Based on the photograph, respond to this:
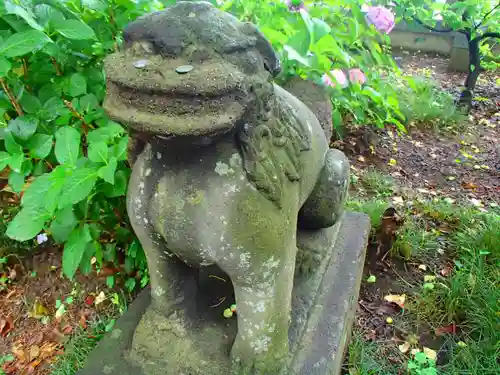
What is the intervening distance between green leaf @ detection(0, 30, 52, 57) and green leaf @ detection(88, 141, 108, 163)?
1.00 feet

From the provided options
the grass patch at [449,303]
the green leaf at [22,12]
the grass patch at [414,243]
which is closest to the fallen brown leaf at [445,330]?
the grass patch at [449,303]

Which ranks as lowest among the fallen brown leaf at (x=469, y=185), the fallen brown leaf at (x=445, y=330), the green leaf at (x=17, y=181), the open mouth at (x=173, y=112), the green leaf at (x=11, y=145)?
the fallen brown leaf at (x=469, y=185)

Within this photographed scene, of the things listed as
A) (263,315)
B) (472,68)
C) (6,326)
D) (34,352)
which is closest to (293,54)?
(263,315)

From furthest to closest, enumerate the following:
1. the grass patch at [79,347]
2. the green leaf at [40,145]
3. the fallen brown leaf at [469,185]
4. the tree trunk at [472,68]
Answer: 1. the tree trunk at [472,68]
2. the fallen brown leaf at [469,185]
3. the grass patch at [79,347]
4. the green leaf at [40,145]

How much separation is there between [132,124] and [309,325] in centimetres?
91

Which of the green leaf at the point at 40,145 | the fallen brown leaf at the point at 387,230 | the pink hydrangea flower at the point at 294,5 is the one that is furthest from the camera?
the fallen brown leaf at the point at 387,230

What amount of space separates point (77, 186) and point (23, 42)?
41 cm

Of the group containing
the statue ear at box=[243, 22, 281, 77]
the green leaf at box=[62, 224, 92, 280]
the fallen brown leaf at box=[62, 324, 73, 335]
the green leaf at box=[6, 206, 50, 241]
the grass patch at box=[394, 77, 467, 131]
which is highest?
the statue ear at box=[243, 22, 281, 77]

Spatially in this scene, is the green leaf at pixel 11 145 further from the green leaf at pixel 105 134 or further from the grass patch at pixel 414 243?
the grass patch at pixel 414 243

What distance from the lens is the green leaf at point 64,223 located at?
63.0 inches

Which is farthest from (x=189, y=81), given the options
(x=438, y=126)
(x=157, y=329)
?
(x=438, y=126)

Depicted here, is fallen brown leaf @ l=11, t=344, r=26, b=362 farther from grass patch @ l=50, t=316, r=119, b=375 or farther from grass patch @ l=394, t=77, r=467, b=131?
grass patch @ l=394, t=77, r=467, b=131

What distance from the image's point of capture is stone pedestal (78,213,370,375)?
4.30 ft

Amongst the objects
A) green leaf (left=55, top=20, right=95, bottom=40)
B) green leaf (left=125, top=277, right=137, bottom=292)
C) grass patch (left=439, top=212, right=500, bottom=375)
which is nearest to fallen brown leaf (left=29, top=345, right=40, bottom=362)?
green leaf (left=125, top=277, right=137, bottom=292)
